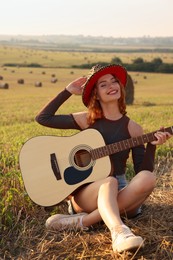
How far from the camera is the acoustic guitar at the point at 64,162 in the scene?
3.92m

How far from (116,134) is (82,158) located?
1.21 feet

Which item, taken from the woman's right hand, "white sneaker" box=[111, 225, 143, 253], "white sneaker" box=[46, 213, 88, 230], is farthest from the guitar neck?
"white sneaker" box=[111, 225, 143, 253]

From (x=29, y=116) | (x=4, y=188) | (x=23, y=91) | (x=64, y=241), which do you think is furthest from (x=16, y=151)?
(x=23, y=91)

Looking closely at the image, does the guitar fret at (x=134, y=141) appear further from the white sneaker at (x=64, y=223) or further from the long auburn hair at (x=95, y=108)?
the white sneaker at (x=64, y=223)

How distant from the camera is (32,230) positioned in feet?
12.5

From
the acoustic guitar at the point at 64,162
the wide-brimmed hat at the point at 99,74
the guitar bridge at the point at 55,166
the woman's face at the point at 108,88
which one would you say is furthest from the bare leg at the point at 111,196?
the wide-brimmed hat at the point at 99,74

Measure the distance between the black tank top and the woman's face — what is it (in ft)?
0.68

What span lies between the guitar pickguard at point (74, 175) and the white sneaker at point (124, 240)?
2.22 feet

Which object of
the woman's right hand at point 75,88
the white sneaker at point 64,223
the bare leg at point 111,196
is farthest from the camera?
the woman's right hand at point 75,88

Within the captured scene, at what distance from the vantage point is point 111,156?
404 cm

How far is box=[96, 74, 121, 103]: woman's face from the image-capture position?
4.10 meters

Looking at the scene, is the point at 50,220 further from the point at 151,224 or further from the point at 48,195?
the point at 151,224

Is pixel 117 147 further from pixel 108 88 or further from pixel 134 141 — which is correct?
pixel 108 88

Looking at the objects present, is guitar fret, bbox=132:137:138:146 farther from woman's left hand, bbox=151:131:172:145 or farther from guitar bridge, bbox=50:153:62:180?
guitar bridge, bbox=50:153:62:180
